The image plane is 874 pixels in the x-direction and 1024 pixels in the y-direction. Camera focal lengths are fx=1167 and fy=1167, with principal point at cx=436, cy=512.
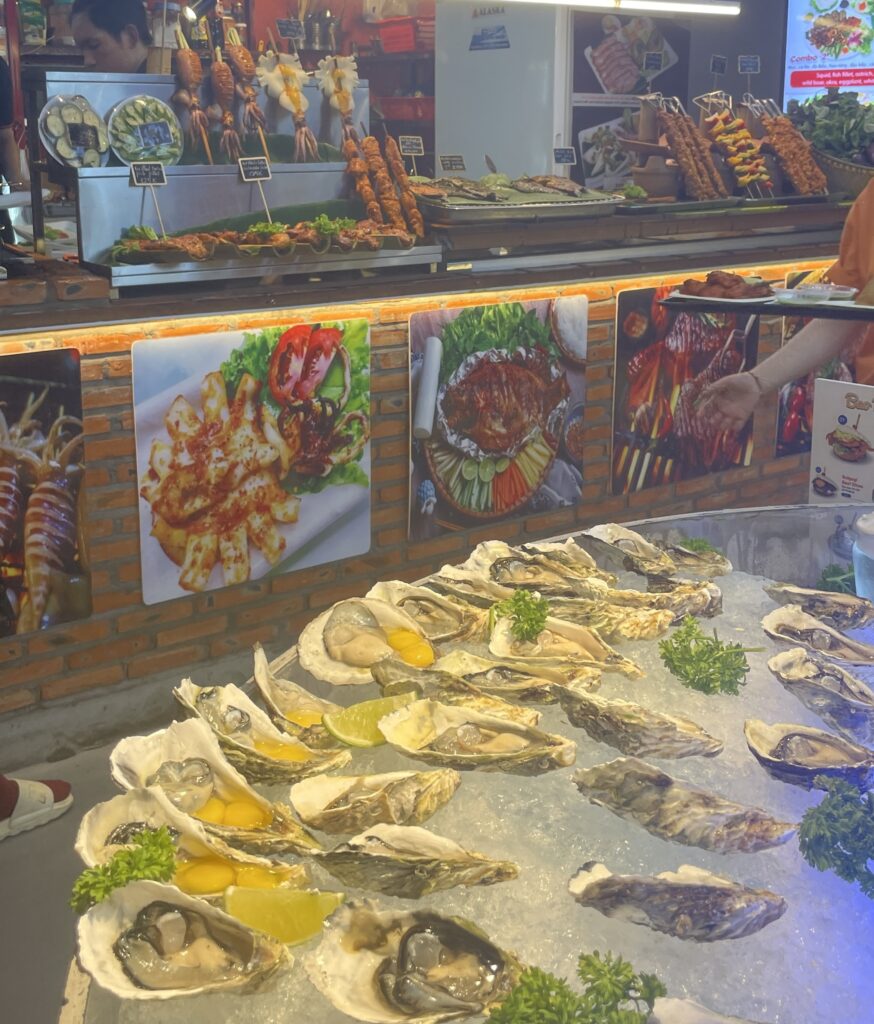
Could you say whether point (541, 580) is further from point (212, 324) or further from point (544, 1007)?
point (212, 324)

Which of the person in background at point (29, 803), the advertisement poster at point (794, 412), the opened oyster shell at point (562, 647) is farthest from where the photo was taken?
the advertisement poster at point (794, 412)

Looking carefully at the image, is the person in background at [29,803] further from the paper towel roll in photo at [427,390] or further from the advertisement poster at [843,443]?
the advertisement poster at [843,443]

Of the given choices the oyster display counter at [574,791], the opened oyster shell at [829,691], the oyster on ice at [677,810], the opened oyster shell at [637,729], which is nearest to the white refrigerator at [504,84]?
the oyster display counter at [574,791]

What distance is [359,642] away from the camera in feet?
7.04

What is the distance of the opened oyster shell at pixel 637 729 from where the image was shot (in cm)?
178

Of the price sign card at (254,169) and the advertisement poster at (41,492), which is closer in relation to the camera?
the advertisement poster at (41,492)

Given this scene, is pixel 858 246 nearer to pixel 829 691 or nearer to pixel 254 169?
pixel 254 169

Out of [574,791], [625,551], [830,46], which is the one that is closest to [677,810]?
[574,791]

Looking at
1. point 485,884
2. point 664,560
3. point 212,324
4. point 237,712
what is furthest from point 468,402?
point 485,884

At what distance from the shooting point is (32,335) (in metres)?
3.70

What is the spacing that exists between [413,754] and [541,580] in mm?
719

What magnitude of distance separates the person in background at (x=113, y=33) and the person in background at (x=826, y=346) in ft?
10.2

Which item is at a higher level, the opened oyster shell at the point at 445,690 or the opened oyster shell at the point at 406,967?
the opened oyster shell at the point at 445,690

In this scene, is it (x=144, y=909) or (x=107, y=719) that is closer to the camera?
(x=144, y=909)
